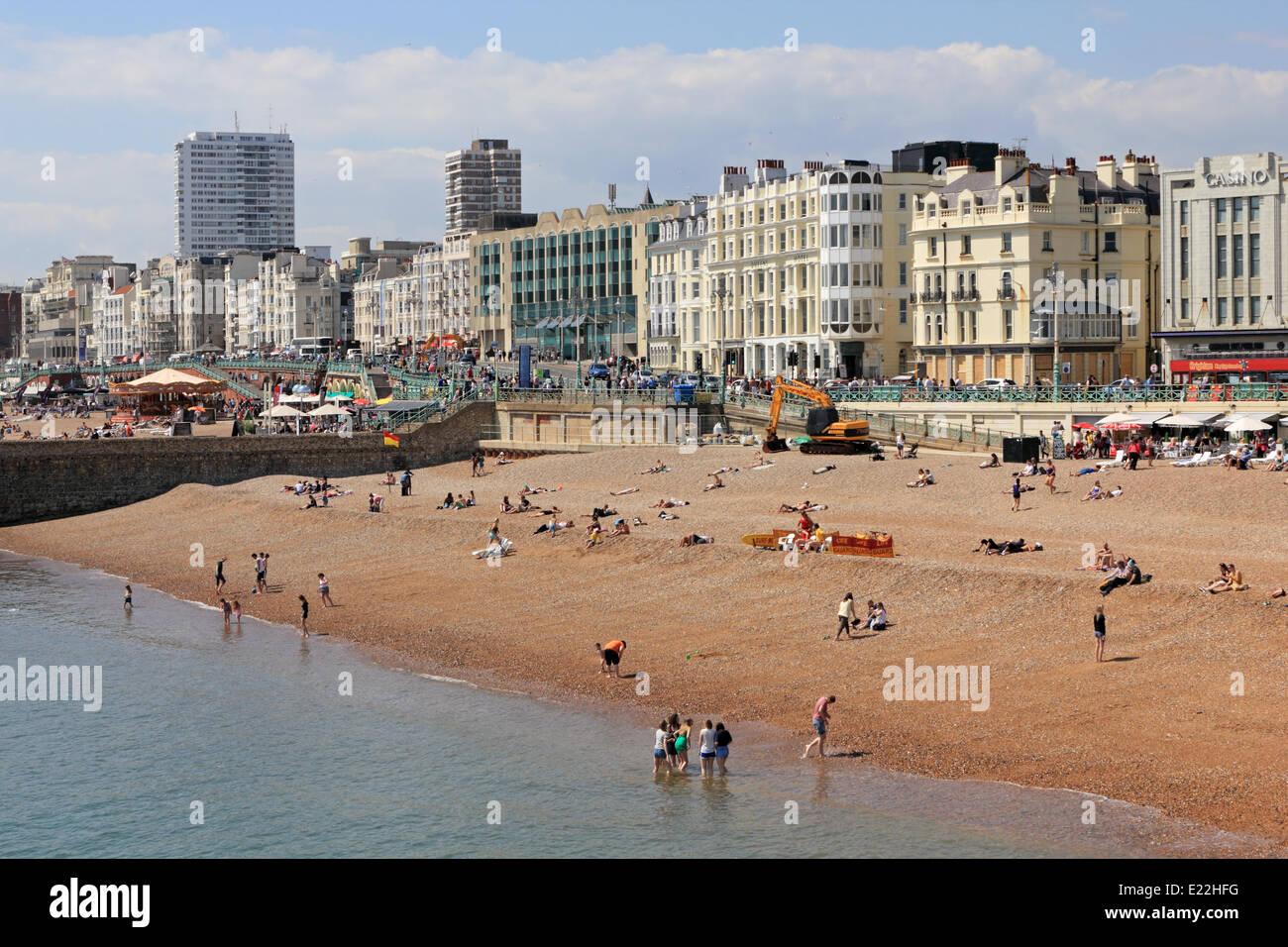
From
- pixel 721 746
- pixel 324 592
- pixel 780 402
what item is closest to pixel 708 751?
pixel 721 746

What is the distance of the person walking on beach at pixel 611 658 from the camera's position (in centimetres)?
3222

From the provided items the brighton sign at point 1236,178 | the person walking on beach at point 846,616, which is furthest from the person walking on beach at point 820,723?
the brighton sign at point 1236,178

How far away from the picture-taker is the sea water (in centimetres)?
2234

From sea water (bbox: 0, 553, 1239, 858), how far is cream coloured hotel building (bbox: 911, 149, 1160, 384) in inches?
1918

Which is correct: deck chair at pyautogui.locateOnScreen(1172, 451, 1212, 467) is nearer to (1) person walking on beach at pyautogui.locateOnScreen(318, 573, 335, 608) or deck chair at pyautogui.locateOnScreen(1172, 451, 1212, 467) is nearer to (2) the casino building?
(2) the casino building

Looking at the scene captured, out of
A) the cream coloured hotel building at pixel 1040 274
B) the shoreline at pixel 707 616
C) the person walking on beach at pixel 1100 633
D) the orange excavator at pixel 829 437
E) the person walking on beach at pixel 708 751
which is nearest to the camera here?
the shoreline at pixel 707 616

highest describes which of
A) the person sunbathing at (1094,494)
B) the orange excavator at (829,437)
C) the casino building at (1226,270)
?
the casino building at (1226,270)

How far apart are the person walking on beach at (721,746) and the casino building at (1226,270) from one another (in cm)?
4804

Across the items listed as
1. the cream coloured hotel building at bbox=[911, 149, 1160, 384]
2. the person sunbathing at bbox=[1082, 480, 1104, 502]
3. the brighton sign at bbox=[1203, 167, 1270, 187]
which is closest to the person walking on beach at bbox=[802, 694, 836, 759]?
the person sunbathing at bbox=[1082, 480, 1104, 502]

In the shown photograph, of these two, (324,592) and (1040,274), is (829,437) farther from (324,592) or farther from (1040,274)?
(324,592)

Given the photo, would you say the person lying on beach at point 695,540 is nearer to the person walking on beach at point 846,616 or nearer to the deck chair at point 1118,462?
the person walking on beach at point 846,616

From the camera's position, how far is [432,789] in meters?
25.6

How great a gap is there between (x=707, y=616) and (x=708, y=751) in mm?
11403

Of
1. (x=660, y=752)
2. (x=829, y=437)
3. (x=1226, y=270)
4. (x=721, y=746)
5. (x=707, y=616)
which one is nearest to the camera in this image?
(x=721, y=746)
